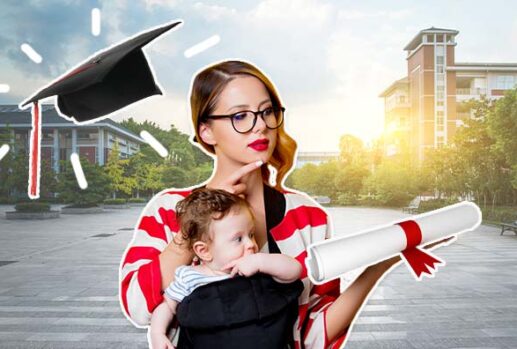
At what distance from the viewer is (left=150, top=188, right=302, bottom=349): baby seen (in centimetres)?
82

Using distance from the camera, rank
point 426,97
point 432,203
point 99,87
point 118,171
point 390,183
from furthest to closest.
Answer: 1. point 118,171
2. point 432,203
3. point 390,183
4. point 426,97
5. point 99,87

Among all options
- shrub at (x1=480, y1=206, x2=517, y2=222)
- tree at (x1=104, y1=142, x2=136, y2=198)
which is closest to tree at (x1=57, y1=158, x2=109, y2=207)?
tree at (x1=104, y1=142, x2=136, y2=198)

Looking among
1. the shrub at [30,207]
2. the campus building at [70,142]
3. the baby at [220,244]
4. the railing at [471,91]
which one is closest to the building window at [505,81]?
the railing at [471,91]

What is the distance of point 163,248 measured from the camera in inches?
37.7

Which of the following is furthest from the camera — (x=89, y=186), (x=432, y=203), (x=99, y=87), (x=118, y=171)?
(x=89, y=186)

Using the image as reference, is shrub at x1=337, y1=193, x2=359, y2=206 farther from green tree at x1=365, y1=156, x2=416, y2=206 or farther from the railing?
the railing

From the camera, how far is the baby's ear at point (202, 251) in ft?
2.77

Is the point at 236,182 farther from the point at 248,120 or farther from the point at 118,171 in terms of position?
the point at 118,171

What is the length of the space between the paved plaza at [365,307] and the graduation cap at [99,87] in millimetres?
814

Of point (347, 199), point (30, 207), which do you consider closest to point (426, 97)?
point (347, 199)

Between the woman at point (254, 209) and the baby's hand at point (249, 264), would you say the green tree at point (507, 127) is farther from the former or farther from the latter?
the baby's hand at point (249, 264)

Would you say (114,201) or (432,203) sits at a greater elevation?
(432,203)

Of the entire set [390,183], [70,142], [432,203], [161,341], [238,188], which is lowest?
[432,203]

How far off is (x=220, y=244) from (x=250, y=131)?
0.21 m
